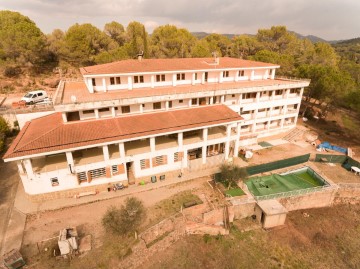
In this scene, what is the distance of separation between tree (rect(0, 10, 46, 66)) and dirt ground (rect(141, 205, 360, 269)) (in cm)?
5989

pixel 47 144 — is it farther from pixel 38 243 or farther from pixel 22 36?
pixel 22 36

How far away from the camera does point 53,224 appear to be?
70.0 ft

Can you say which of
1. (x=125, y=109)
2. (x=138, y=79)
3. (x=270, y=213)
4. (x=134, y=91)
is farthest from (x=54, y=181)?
(x=270, y=213)

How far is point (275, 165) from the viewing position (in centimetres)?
3103

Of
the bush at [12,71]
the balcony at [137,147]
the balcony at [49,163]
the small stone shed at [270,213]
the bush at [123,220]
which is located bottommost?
the small stone shed at [270,213]

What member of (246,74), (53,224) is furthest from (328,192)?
(53,224)

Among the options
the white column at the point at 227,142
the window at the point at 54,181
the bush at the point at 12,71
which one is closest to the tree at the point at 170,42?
the bush at the point at 12,71

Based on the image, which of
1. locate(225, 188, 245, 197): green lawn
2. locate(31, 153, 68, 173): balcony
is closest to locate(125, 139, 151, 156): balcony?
locate(31, 153, 68, 173): balcony

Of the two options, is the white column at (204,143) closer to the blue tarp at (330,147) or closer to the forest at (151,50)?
the blue tarp at (330,147)

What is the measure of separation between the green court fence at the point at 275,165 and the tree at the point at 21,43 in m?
59.7

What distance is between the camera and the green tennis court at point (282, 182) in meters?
27.9

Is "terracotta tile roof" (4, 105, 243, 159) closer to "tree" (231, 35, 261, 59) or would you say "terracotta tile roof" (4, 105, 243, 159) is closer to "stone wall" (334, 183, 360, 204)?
"stone wall" (334, 183, 360, 204)

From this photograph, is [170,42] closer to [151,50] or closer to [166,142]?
[151,50]

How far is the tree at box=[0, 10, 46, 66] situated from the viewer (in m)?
53.8
